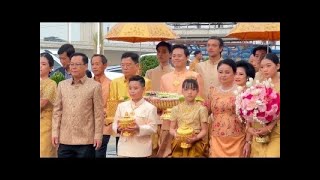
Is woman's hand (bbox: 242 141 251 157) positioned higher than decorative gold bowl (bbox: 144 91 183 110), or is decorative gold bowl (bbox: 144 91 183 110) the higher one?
decorative gold bowl (bbox: 144 91 183 110)

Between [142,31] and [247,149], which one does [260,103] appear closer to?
[247,149]

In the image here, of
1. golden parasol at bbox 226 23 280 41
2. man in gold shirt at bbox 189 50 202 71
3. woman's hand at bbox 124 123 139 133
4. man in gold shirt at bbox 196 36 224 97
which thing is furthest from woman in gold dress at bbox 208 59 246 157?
man in gold shirt at bbox 189 50 202 71

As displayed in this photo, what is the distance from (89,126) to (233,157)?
1.27m

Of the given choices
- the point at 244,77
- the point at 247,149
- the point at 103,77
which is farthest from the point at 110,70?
the point at 247,149

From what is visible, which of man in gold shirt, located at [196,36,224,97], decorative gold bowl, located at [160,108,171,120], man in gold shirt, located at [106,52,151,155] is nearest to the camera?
decorative gold bowl, located at [160,108,171,120]

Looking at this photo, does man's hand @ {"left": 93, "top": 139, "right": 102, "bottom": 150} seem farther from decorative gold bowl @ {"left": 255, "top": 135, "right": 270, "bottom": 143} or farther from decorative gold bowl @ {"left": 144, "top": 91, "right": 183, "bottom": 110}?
decorative gold bowl @ {"left": 255, "top": 135, "right": 270, "bottom": 143}

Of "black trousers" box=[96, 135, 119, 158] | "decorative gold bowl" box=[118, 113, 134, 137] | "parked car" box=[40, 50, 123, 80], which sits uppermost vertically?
"parked car" box=[40, 50, 123, 80]

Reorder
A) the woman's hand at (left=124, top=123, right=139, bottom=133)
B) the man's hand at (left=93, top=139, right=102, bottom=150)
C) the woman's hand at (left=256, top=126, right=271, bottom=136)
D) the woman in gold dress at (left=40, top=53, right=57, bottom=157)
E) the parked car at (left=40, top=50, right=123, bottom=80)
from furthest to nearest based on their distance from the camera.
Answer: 1. the parked car at (left=40, top=50, right=123, bottom=80)
2. the woman in gold dress at (left=40, top=53, right=57, bottom=157)
3. the man's hand at (left=93, top=139, right=102, bottom=150)
4. the woman's hand at (left=124, top=123, right=139, bottom=133)
5. the woman's hand at (left=256, top=126, right=271, bottom=136)

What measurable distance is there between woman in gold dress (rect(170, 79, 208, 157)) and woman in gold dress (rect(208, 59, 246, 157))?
0.09m

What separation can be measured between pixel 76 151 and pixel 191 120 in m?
1.04

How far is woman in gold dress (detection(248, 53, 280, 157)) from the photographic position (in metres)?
4.40

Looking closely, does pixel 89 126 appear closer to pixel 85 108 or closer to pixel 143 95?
pixel 85 108

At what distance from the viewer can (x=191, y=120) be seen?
4.64 metres

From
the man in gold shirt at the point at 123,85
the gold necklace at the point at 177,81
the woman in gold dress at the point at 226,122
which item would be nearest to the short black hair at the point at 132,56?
the man in gold shirt at the point at 123,85
